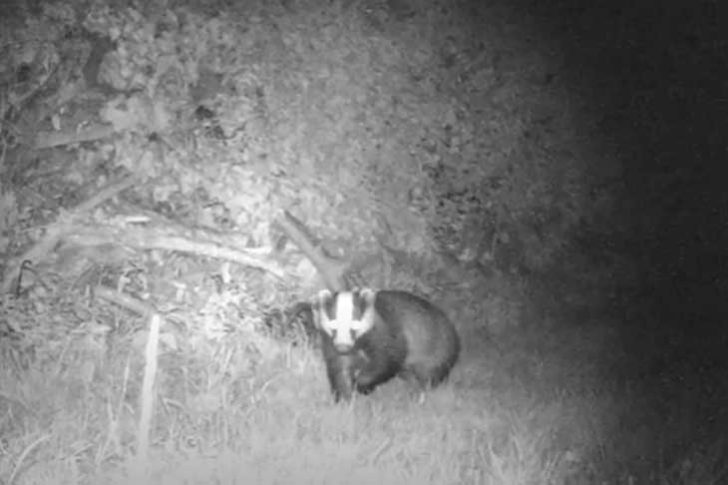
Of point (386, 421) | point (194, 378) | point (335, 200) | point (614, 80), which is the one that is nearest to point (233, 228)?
point (335, 200)

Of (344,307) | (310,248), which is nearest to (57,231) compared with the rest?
(310,248)

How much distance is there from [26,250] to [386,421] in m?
1.38

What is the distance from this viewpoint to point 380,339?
12.4ft

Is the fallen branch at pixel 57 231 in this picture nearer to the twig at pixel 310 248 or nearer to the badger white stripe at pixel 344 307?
the twig at pixel 310 248

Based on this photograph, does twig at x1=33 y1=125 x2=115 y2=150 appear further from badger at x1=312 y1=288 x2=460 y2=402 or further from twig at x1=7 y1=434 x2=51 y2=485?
twig at x1=7 y1=434 x2=51 y2=485

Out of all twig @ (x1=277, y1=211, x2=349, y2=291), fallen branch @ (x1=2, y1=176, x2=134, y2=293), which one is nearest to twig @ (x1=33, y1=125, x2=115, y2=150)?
fallen branch @ (x1=2, y1=176, x2=134, y2=293)

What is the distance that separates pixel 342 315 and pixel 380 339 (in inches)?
11.5

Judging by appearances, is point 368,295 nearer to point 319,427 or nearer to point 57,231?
point 319,427

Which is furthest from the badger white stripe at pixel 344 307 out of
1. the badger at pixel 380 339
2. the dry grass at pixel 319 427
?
the dry grass at pixel 319 427

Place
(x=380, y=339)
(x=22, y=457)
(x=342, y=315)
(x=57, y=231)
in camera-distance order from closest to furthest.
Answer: (x=22, y=457)
(x=342, y=315)
(x=57, y=231)
(x=380, y=339)

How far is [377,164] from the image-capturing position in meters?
3.94

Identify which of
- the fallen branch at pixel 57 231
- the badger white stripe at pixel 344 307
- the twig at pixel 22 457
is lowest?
the twig at pixel 22 457

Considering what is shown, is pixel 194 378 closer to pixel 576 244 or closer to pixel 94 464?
pixel 94 464

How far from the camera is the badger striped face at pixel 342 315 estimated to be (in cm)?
352
